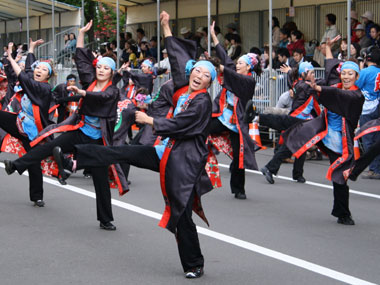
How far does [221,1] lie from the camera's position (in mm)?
19141

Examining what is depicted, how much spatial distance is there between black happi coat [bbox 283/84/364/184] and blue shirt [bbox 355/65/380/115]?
6.63ft

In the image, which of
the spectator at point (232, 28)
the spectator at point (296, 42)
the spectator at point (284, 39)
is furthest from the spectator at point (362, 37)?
the spectator at point (232, 28)

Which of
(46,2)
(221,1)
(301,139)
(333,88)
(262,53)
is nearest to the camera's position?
(333,88)

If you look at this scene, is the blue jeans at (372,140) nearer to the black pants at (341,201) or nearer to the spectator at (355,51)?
the spectator at (355,51)

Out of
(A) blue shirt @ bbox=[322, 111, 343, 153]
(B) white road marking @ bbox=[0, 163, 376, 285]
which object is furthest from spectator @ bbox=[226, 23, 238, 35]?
(A) blue shirt @ bbox=[322, 111, 343, 153]

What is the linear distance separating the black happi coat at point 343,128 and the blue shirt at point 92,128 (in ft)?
6.68

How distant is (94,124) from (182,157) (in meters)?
2.04

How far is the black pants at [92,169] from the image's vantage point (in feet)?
23.3

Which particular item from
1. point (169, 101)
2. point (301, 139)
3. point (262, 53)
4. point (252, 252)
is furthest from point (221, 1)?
point (252, 252)

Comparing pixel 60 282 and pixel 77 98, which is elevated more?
pixel 77 98

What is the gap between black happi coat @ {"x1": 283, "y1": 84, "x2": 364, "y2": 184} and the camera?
7.36 metres

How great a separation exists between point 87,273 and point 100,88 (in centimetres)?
240

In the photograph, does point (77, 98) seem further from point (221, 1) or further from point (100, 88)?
point (221, 1)

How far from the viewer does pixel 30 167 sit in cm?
822
